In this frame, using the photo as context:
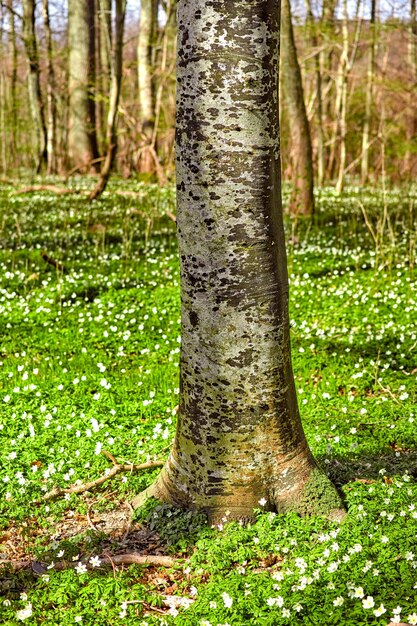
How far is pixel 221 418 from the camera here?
3770mm

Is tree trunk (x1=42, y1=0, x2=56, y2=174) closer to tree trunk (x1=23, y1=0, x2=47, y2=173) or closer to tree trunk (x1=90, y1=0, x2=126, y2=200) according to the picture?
tree trunk (x1=23, y1=0, x2=47, y2=173)

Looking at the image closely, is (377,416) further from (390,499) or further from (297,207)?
(297,207)

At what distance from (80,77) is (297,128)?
44.9 feet

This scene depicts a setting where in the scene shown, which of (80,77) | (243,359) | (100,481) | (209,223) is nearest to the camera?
(209,223)

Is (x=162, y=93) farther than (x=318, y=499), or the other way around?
(x=162, y=93)

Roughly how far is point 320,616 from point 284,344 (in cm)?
146

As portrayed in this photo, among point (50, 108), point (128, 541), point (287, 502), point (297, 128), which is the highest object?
point (50, 108)

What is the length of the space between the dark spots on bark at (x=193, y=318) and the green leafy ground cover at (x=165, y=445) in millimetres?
1157

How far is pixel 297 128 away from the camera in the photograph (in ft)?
44.3

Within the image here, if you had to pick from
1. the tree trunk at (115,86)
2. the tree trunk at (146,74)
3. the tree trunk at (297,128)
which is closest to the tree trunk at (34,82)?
the tree trunk at (146,74)

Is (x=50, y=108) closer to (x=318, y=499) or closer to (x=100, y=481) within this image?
(x=100, y=481)

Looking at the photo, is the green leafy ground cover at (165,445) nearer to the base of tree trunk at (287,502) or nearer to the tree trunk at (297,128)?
the base of tree trunk at (287,502)

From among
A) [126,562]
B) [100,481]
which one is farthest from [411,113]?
[126,562]

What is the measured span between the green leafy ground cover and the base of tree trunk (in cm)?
7
